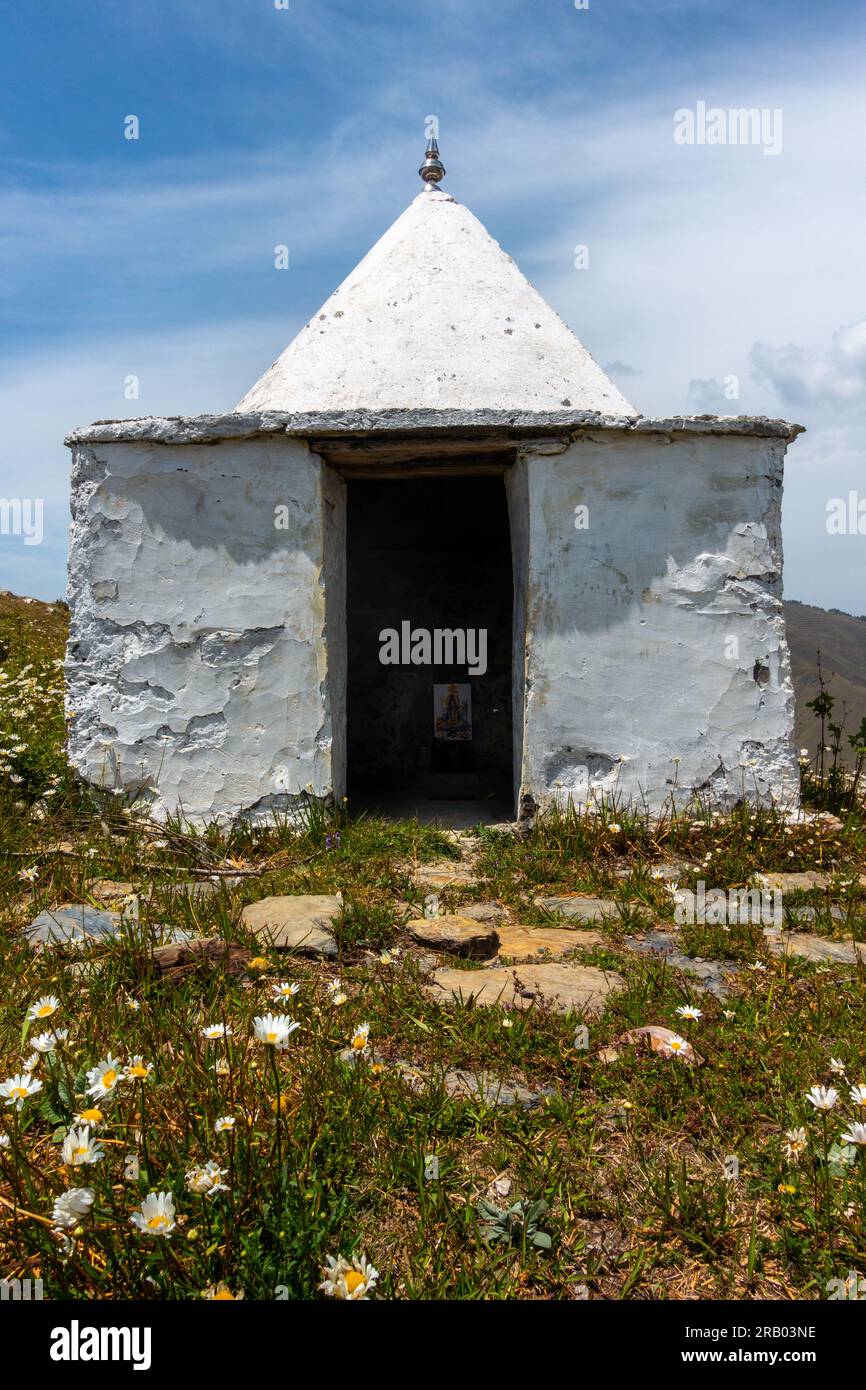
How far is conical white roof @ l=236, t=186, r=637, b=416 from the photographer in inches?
228

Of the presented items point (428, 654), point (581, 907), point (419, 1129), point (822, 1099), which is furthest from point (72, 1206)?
point (428, 654)

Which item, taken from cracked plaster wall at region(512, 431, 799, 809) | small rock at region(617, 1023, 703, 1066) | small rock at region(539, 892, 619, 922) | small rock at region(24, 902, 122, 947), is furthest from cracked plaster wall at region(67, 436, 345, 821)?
small rock at region(617, 1023, 703, 1066)

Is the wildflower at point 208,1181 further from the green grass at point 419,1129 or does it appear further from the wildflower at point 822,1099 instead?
the wildflower at point 822,1099

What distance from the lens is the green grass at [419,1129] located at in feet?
5.48

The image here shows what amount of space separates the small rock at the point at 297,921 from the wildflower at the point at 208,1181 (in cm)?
147

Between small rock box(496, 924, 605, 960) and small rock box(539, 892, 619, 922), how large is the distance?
0.54ft

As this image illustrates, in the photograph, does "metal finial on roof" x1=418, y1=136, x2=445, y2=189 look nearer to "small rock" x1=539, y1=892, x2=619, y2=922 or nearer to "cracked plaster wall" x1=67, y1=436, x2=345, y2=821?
"cracked plaster wall" x1=67, y1=436, x2=345, y2=821

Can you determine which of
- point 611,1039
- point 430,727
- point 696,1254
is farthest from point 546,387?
point 696,1254

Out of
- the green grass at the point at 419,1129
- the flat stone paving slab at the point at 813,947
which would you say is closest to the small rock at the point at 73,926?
the green grass at the point at 419,1129

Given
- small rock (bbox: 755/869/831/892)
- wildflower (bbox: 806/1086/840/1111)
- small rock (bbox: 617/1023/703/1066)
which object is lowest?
small rock (bbox: 755/869/831/892)

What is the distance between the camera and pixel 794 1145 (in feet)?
6.61

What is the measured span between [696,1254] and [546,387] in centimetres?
519
